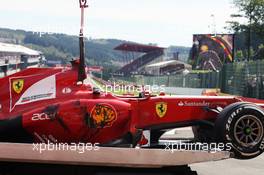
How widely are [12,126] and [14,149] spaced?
0.88 metres

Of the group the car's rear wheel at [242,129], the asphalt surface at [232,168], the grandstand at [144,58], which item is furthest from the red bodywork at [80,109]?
the grandstand at [144,58]

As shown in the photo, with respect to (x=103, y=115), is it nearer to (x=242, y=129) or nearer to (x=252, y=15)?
(x=242, y=129)

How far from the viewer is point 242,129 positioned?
21.2ft

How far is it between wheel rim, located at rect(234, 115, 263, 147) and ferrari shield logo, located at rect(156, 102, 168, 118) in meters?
1.06

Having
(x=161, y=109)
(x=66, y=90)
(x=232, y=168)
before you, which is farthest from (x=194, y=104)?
(x=232, y=168)

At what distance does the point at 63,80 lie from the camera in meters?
6.80

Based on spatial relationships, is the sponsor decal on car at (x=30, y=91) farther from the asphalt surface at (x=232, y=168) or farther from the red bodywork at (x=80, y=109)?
the asphalt surface at (x=232, y=168)

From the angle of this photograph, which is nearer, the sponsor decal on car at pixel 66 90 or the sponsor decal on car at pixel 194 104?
the sponsor decal on car at pixel 66 90

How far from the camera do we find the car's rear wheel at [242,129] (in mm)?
6375

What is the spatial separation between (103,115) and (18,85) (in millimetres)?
1285

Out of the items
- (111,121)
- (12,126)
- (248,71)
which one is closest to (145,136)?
(111,121)

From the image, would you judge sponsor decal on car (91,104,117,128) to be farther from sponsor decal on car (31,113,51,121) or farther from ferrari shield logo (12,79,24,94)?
ferrari shield logo (12,79,24,94)

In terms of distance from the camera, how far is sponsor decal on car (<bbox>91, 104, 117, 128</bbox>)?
6.47 metres

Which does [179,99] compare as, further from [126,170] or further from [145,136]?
[126,170]
